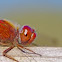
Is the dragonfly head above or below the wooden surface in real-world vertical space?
above

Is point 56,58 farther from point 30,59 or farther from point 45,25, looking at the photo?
point 45,25

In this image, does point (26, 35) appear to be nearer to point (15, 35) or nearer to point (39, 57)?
point (15, 35)

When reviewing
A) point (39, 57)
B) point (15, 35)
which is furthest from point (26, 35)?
point (39, 57)

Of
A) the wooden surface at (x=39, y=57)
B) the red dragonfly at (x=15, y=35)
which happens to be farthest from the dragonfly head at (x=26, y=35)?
the wooden surface at (x=39, y=57)

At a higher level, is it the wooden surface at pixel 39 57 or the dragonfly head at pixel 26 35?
the dragonfly head at pixel 26 35

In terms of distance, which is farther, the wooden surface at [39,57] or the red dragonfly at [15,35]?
the red dragonfly at [15,35]

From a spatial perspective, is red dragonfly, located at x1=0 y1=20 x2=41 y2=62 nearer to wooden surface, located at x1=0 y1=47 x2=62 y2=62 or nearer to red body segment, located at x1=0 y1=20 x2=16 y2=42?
red body segment, located at x1=0 y1=20 x2=16 y2=42

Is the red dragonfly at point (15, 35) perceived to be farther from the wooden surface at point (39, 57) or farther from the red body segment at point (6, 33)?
the wooden surface at point (39, 57)

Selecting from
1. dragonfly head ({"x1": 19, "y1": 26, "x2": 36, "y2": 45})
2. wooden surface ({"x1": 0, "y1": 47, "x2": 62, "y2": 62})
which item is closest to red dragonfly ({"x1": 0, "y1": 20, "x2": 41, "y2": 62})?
dragonfly head ({"x1": 19, "y1": 26, "x2": 36, "y2": 45})
